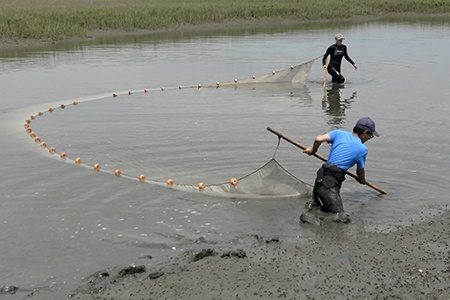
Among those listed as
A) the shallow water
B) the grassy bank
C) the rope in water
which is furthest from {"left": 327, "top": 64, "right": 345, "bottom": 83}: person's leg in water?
the grassy bank

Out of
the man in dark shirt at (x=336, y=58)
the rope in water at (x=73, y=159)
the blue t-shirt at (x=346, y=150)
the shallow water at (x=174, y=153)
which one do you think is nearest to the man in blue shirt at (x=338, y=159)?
the blue t-shirt at (x=346, y=150)

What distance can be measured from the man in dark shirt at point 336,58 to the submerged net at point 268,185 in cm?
918

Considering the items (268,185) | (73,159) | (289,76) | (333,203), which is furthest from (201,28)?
(333,203)

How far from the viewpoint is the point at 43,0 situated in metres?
47.9

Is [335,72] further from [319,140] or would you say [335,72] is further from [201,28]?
[201,28]

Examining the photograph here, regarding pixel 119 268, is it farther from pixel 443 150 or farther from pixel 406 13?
pixel 406 13

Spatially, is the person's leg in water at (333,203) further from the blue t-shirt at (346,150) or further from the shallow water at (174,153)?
the blue t-shirt at (346,150)

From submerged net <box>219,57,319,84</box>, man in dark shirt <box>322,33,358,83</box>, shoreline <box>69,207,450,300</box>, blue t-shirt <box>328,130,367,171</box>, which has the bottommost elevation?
shoreline <box>69,207,450,300</box>

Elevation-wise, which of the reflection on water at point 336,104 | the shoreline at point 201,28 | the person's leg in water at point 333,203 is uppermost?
the shoreline at point 201,28

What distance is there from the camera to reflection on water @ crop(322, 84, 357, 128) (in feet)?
41.8

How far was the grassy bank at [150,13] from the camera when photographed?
30.3 metres

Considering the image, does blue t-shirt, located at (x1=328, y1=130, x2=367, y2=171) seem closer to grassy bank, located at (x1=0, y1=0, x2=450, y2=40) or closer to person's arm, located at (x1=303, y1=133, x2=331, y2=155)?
person's arm, located at (x1=303, y1=133, x2=331, y2=155)

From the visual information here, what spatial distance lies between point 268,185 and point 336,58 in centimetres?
987

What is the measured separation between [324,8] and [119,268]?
41.3 metres
